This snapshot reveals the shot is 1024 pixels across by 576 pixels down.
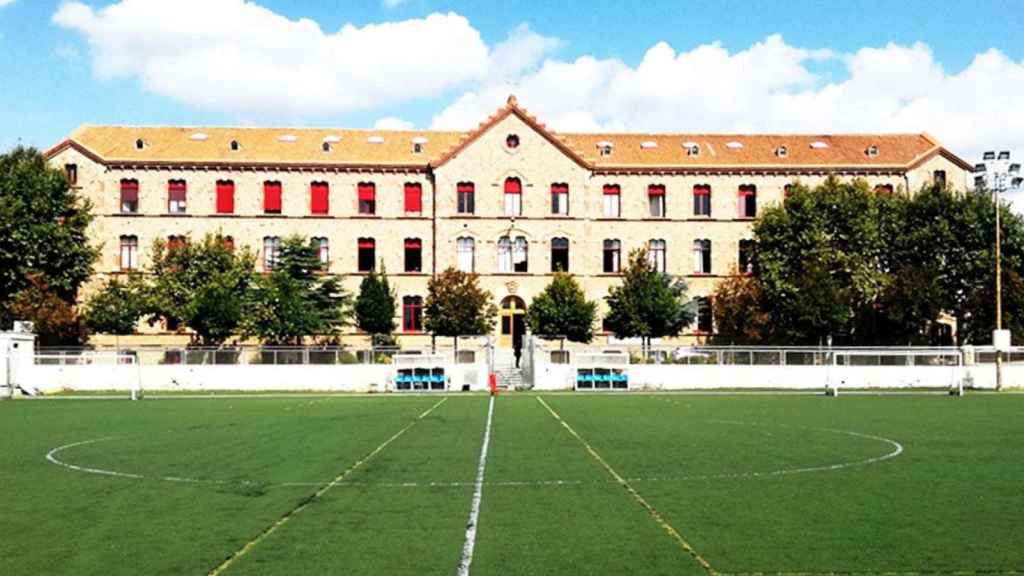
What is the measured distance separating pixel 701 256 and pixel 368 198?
82.1 feet

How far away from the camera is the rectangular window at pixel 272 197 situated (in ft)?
243

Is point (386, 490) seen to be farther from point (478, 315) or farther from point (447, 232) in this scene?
point (447, 232)

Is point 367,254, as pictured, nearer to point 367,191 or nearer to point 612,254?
point 367,191

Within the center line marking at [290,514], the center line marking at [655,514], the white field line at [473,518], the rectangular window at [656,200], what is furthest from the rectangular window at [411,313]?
the white field line at [473,518]

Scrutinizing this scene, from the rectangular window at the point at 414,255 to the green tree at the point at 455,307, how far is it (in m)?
5.68

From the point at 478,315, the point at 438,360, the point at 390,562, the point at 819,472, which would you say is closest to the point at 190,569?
Result: the point at 390,562

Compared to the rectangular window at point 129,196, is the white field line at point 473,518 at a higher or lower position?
lower

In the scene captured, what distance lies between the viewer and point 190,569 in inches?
432

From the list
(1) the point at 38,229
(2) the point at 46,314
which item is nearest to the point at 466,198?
(1) the point at 38,229

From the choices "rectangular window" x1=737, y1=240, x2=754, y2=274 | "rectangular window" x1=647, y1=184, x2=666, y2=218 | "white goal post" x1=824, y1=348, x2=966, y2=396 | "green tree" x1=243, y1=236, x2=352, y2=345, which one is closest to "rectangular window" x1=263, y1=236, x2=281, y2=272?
"green tree" x1=243, y1=236, x2=352, y2=345

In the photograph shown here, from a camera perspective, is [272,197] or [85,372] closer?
[85,372]

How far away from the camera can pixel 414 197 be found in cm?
7500

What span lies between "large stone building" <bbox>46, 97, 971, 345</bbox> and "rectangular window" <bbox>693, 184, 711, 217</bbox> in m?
0.11

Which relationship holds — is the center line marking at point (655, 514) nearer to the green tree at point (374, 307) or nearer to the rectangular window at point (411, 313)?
the green tree at point (374, 307)
